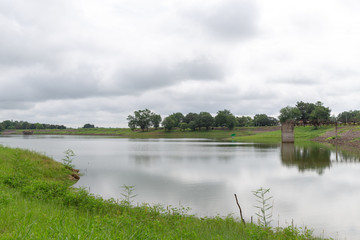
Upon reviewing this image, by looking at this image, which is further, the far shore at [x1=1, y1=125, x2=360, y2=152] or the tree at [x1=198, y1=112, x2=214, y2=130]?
the tree at [x1=198, y1=112, x2=214, y2=130]

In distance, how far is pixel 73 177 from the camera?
Answer: 74.7 ft

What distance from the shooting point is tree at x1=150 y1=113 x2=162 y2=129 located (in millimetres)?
157500

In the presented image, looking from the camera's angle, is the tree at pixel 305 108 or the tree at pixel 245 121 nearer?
the tree at pixel 305 108

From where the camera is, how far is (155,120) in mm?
157250

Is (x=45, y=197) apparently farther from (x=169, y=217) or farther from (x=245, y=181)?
(x=245, y=181)

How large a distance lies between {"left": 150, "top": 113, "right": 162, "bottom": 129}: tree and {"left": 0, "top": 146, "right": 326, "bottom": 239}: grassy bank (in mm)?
143355

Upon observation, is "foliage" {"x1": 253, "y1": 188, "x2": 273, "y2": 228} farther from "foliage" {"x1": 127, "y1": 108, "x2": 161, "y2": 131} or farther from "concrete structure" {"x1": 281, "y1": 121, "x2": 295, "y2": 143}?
"foliage" {"x1": 127, "y1": 108, "x2": 161, "y2": 131}

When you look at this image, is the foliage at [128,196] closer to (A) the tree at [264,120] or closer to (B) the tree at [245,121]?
(A) the tree at [264,120]

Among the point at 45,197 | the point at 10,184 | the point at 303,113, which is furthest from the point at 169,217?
the point at 303,113

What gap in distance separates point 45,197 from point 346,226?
46.3 ft

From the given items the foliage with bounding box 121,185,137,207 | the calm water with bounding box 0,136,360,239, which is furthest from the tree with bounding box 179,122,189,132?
the foliage with bounding box 121,185,137,207

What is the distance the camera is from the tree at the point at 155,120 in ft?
517

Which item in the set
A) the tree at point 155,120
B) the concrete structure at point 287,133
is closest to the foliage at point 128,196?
the concrete structure at point 287,133

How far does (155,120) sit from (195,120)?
2733 cm
